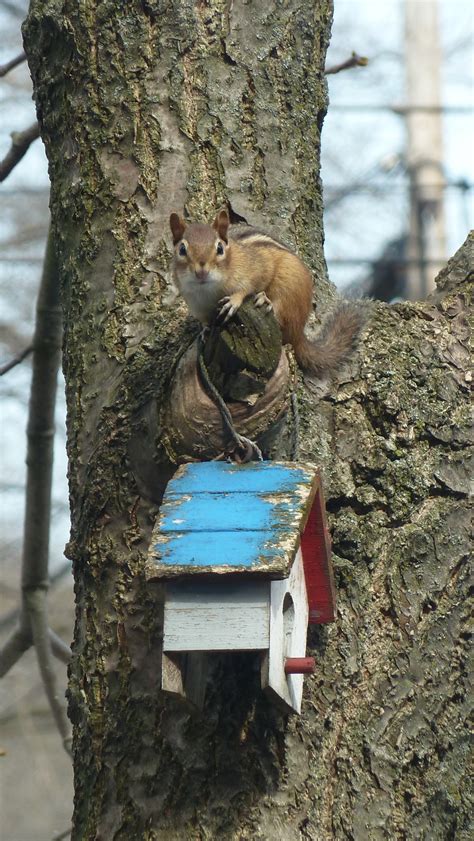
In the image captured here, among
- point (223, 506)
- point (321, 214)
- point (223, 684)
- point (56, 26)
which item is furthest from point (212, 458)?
point (56, 26)

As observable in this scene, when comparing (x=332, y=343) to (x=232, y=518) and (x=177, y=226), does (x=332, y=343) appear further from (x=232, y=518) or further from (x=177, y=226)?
(x=232, y=518)

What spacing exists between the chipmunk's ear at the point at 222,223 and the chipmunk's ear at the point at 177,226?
7 centimetres

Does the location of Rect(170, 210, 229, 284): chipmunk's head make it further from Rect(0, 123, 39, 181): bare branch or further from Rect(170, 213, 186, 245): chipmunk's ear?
Rect(0, 123, 39, 181): bare branch

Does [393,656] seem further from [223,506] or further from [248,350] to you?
[248,350]

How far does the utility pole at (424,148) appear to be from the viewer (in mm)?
11648

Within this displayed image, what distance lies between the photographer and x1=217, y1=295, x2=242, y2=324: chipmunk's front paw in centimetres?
238

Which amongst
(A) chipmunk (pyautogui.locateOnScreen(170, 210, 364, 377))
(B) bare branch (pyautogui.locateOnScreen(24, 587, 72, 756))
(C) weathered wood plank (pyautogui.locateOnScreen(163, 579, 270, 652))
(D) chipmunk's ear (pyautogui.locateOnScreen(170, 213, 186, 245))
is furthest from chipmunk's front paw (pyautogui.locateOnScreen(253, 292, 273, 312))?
(B) bare branch (pyautogui.locateOnScreen(24, 587, 72, 756))

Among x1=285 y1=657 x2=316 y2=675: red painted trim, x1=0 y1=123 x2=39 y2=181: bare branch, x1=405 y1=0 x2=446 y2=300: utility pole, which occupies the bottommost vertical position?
x1=285 y1=657 x2=316 y2=675: red painted trim

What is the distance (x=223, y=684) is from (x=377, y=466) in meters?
0.61

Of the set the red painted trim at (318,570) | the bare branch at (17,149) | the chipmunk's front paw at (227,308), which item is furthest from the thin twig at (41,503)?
the red painted trim at (318,570)

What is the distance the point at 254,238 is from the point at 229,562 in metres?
0.99

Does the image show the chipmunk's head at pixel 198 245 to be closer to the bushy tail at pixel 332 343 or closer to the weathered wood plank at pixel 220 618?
the bushy tail at pixel 332 343

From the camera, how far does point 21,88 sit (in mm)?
11312

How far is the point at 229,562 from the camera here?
7.41 feet
